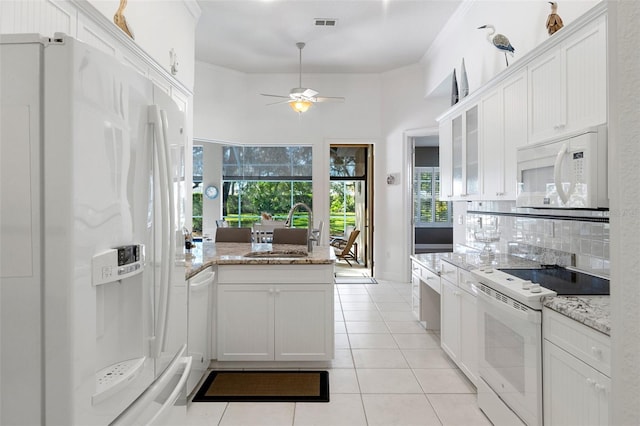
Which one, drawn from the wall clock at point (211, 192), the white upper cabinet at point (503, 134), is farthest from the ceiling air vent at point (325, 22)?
the wall clock at point (211, 192)

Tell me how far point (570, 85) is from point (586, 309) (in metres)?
1.31

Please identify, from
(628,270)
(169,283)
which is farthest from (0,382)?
(628,270)

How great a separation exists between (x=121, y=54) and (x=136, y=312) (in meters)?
2.21

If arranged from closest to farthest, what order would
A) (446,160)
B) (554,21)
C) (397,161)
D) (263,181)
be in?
(554,21), (446,160), (397,161), (263,181)

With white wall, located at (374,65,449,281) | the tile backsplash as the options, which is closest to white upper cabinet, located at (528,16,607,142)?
the tile backsplash

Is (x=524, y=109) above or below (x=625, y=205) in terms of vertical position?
above

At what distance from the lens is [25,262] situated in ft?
3.45

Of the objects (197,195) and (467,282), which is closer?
(467,282)

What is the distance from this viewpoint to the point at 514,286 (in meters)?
2.00

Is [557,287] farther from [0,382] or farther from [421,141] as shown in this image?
[421,141]

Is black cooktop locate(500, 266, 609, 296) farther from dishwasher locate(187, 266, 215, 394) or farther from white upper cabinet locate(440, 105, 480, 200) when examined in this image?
dishwasher locate(187, 266, 215, 394)

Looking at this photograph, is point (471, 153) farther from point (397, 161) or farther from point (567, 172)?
point (397, 161)

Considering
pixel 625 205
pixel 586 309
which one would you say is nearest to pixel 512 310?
pixel 586 309

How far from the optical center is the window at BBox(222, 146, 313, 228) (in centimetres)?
732
